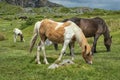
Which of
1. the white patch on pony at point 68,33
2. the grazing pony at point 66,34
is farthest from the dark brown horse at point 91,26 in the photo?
the white patch on pony at point 68,33

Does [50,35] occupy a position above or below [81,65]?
above

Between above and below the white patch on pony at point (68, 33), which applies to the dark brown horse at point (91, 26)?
below

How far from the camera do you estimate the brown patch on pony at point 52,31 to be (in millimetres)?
20625

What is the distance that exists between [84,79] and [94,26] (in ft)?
45.3

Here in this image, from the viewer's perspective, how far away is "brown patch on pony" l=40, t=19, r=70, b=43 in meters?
20.6

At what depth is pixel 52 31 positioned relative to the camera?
69.3ft

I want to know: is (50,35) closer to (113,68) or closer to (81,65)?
(81,65)

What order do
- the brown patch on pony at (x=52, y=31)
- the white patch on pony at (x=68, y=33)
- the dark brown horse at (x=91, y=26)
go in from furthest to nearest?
the dark brown horse at (x=91, y=26) < the brown patch on pony at (x=52, y=31) < the white patch on pony at (x=68, y=33)

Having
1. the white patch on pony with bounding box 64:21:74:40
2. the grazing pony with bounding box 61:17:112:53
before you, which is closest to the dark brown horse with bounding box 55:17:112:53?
the grazing pony with bounding box 61:17:112:53

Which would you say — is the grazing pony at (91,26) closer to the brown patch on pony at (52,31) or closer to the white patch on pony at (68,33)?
the brown patch on pony at (52,31)

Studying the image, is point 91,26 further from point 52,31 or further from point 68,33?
point 68,33

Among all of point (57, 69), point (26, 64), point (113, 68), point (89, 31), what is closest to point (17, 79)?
point (57, 69)

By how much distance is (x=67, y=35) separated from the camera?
20188 mm

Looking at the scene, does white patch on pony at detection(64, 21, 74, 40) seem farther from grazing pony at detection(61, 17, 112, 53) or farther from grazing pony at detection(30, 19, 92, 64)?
grazing pony at detection(61, 17, 112, 53)
